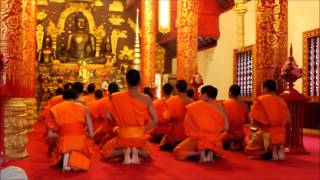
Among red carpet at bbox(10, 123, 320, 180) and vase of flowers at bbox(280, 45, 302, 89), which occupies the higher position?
vase of flowers at bbox(280, 45, 302, 89)

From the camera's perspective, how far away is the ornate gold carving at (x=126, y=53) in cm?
2417

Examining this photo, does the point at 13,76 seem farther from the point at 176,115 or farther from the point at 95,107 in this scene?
the point at 176,115

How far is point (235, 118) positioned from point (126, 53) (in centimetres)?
1670

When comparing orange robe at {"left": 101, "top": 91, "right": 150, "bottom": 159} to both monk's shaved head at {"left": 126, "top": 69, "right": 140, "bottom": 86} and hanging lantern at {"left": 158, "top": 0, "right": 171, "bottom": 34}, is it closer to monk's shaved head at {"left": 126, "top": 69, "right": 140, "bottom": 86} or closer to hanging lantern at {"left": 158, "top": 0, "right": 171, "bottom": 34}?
monk's shaved head at {"left": 126, "top": 69, "right": 140, "bottom": 86}

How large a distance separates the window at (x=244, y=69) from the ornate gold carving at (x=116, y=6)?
388 inches

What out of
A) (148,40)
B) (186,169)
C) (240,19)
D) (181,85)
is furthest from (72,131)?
(240,19)

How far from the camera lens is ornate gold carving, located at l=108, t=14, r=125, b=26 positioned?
2434 cm

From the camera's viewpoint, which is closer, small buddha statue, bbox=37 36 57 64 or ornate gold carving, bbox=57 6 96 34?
small buddha statue, bbox=37 36 57 64

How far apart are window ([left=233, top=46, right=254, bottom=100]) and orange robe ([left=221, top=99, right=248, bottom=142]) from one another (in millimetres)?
7773

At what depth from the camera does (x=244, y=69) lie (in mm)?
16391

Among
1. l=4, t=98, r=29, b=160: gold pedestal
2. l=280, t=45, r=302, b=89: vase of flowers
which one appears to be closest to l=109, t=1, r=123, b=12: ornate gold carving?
l=280, t=45, r=302, b=89: vase of flowers

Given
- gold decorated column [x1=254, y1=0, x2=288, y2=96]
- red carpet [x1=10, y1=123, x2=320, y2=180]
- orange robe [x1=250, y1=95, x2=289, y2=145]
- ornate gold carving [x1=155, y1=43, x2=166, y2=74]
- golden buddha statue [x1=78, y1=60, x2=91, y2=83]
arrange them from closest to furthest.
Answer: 1. red carpet [x1=10, y1=123, x2=320, y2=180]
2. orange robe [x1=250, y1=95, x2=289, y2=145]
3. gold decorated column [x1=254, y1=0, x2=288, y2=96]
4. golden buddha statue [x1=78, y1=60, x2=91, y2=83]
5. ornate gold carving [x1=155, y1=43, x2=166, y2=74]

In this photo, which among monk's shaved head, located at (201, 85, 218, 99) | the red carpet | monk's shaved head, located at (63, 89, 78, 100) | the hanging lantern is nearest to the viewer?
the red carpet

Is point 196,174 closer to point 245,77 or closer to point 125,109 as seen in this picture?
point 125,109
